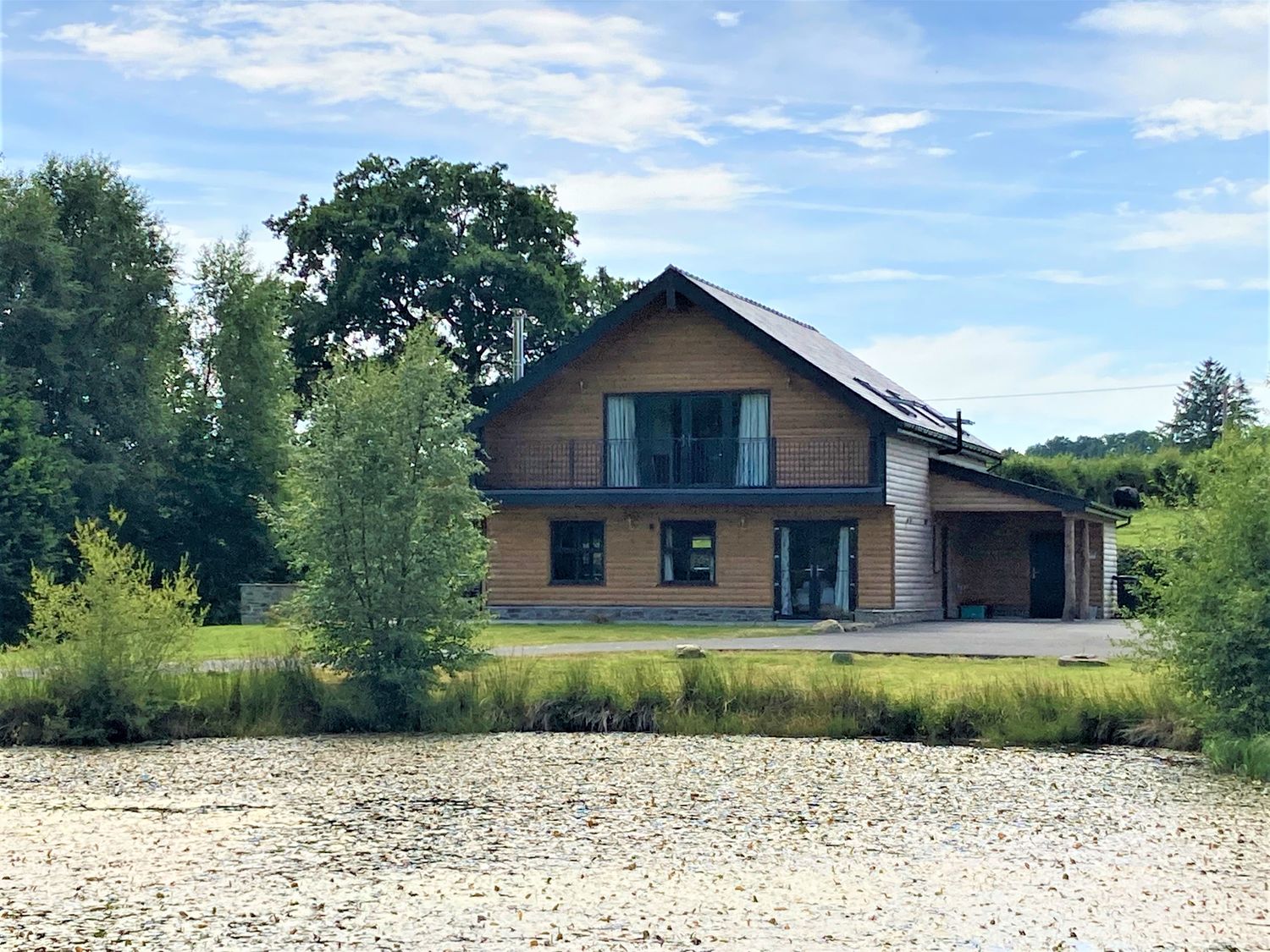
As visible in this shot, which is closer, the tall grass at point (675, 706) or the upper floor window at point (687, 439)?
the tall grass at point (675, 706)

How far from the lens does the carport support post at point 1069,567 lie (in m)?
29.8

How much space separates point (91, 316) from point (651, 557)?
48.4 ft

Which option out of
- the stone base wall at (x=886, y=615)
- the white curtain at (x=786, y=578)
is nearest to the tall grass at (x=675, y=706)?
the stone base wall at (x=886, y=615)

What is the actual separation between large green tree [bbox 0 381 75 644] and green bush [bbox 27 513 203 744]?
16.5m

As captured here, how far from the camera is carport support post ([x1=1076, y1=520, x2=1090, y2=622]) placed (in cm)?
3155

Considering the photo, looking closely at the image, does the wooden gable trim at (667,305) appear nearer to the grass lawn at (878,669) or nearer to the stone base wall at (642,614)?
the stone base wall at (642,614)

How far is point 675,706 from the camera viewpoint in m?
15.4

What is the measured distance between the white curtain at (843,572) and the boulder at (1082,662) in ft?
33.5

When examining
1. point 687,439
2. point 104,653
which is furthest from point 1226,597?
point 687,439

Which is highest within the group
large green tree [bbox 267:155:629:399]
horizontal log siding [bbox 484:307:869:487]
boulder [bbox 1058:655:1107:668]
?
large green tree [bbox 267:155:629:399]

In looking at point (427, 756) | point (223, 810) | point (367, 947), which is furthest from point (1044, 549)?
point (367, 947)

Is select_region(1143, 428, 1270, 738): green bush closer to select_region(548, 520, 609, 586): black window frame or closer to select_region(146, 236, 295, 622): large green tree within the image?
select_region(548, 520, 609, 586): black window frame

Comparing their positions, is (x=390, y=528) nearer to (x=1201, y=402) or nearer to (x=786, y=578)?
(x=786, y=578)

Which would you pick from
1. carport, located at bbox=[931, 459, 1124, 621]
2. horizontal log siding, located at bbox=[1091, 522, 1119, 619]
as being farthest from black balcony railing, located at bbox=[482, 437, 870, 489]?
horizontal log siding, located at bbox=[1091, 522, 1119, 619]
